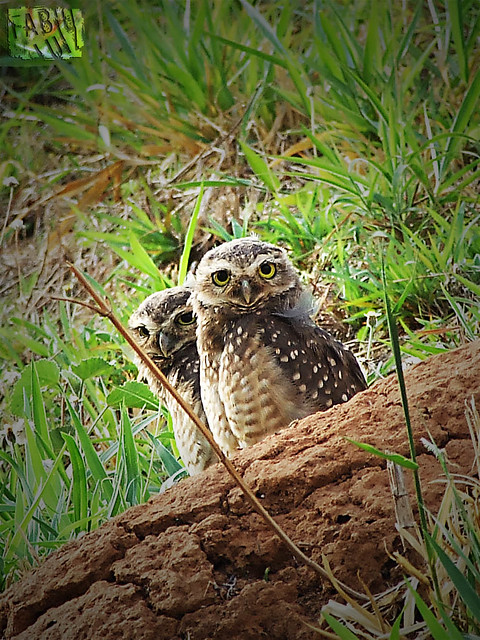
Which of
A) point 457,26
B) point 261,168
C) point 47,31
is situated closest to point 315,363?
point 261,168

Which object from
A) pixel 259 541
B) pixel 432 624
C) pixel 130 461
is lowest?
pixel 432 624

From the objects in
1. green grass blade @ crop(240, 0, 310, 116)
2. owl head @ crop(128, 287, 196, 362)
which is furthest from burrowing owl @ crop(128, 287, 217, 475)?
green grass blade @ crop(240, 0, 310, 116)

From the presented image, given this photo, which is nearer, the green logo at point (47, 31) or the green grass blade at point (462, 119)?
the green grass blade at point (462, 119)

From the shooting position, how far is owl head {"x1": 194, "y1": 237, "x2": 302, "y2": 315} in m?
1.76

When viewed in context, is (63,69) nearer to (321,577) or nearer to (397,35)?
(397,35)

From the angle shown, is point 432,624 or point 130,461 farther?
point 130,461

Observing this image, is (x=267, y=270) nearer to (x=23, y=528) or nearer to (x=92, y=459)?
(x=92, y=459)

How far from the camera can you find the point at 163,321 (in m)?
2.00

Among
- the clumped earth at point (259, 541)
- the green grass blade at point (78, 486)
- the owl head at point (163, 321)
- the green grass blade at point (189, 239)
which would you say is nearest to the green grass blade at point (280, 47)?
the green grass blade at point (189, 239)

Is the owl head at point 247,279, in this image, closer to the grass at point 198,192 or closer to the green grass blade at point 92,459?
the grass at point 198,192

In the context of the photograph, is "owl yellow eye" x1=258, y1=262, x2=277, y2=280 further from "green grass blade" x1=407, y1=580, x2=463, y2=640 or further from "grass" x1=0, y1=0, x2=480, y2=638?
"green grass blade" x1=407, y1=580, x2=463, y2=640

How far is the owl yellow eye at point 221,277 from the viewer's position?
1775 millimetres

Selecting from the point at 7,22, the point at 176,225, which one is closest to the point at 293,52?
the point at 176,225

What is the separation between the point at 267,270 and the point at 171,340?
42cm
